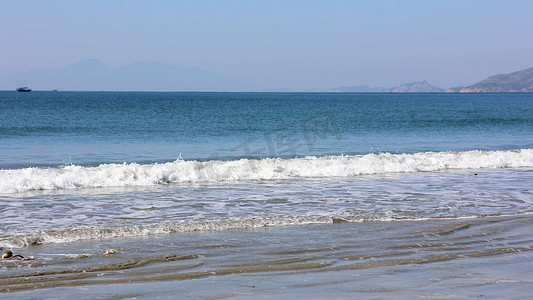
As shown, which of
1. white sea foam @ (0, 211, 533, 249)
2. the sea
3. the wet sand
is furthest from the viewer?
white sea foam @ (0, 211, 533, 249)

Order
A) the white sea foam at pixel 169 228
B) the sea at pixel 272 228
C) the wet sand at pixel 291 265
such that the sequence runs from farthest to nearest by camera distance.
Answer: the white sea foam at pixel 169 228
the sea at pixel 272 228
the wet sand at pixel 291 265

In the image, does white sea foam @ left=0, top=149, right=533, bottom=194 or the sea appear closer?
the sea

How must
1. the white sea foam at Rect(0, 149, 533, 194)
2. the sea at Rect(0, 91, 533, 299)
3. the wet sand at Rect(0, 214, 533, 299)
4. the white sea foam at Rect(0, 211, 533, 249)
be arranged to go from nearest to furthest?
the wet sand at Rect(0, 214, 533, 299)
the sea at Rect(0, 91, 533, 299)
the white sea foam at Rect(0, 211, 533, 249)
the white sea foam at Rect(0, 149, 533, 194)

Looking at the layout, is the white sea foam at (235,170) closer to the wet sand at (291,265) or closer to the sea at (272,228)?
the sea at (272,228)

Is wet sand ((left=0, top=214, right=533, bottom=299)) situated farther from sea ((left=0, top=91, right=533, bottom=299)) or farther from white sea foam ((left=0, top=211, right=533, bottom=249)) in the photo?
white sea foam ((left=0, top=211, right=533, bottom=249))

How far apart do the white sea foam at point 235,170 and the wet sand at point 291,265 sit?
7.33 m

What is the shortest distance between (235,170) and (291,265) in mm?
10783

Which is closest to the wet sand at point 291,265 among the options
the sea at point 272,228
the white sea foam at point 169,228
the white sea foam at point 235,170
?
the sea at point 272,228

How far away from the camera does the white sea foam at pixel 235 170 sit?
16188 millimetres

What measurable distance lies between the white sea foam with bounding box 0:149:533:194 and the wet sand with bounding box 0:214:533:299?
733cm

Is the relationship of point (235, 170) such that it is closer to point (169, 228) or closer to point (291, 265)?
point (169, 228)

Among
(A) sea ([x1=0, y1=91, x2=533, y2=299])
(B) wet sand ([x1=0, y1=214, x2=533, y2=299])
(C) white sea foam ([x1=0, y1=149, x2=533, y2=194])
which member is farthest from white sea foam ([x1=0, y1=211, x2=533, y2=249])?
(C) white sea foam ([x1=0, y1=149, x2=533, y2=194])

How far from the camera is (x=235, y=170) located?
1864 centimetres

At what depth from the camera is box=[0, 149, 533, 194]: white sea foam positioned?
1619 cm
